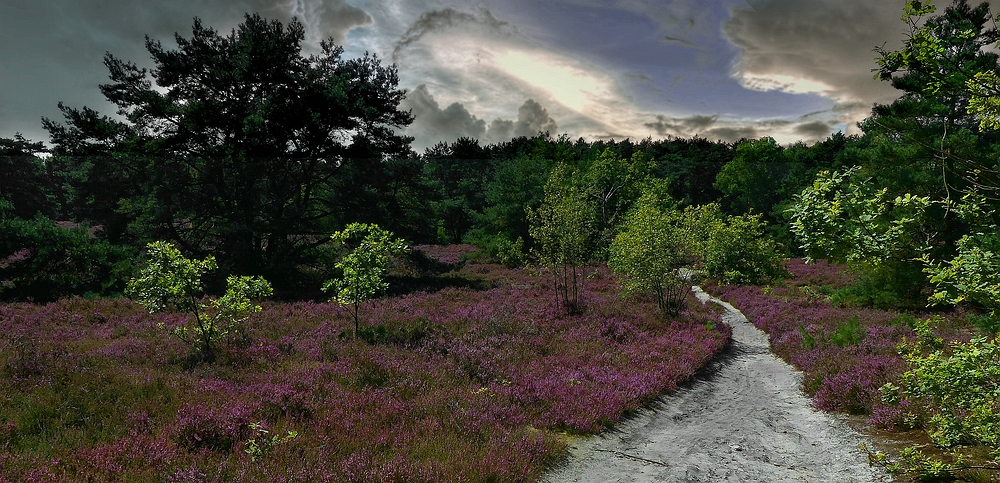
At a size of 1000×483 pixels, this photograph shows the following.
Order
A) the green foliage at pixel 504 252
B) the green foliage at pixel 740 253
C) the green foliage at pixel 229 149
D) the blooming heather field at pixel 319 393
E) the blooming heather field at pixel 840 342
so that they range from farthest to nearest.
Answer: the green foliage at pixel 504 252 → the green foliage at pixel 740 253 → the green foliage at pixel 229 149 → the blooming heather field at pixel 840 342 → the blooming heather field at pixel 319 393

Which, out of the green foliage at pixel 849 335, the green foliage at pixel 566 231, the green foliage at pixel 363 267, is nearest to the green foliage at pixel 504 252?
the green foliage at pixel 566 231

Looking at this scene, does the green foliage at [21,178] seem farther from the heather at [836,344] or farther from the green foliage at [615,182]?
the heather at [836,344]

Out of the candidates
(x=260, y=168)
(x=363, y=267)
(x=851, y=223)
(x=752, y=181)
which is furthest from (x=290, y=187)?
(x=752, y=181)

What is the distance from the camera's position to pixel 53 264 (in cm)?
2045

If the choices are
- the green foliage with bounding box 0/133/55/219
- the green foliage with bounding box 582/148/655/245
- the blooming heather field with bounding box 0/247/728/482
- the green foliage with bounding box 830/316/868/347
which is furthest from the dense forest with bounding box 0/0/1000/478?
the green foliage with bounding box 0/133/55/219

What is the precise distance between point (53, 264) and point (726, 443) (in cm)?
2618

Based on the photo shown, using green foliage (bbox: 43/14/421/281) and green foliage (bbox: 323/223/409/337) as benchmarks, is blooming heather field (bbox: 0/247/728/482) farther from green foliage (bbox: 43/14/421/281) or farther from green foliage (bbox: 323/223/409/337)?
green foliage (bbox: 43/14/421/281)

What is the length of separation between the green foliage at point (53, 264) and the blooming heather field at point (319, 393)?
12.8ft

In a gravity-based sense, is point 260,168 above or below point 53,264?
above

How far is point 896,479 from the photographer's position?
6.73 meters

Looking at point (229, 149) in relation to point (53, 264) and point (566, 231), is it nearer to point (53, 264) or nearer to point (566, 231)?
point (53, 264)

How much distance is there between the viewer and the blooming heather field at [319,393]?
6.21m

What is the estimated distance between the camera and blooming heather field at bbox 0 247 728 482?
621 cm

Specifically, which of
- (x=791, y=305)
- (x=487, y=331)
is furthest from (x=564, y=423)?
(x=791, y=305)
